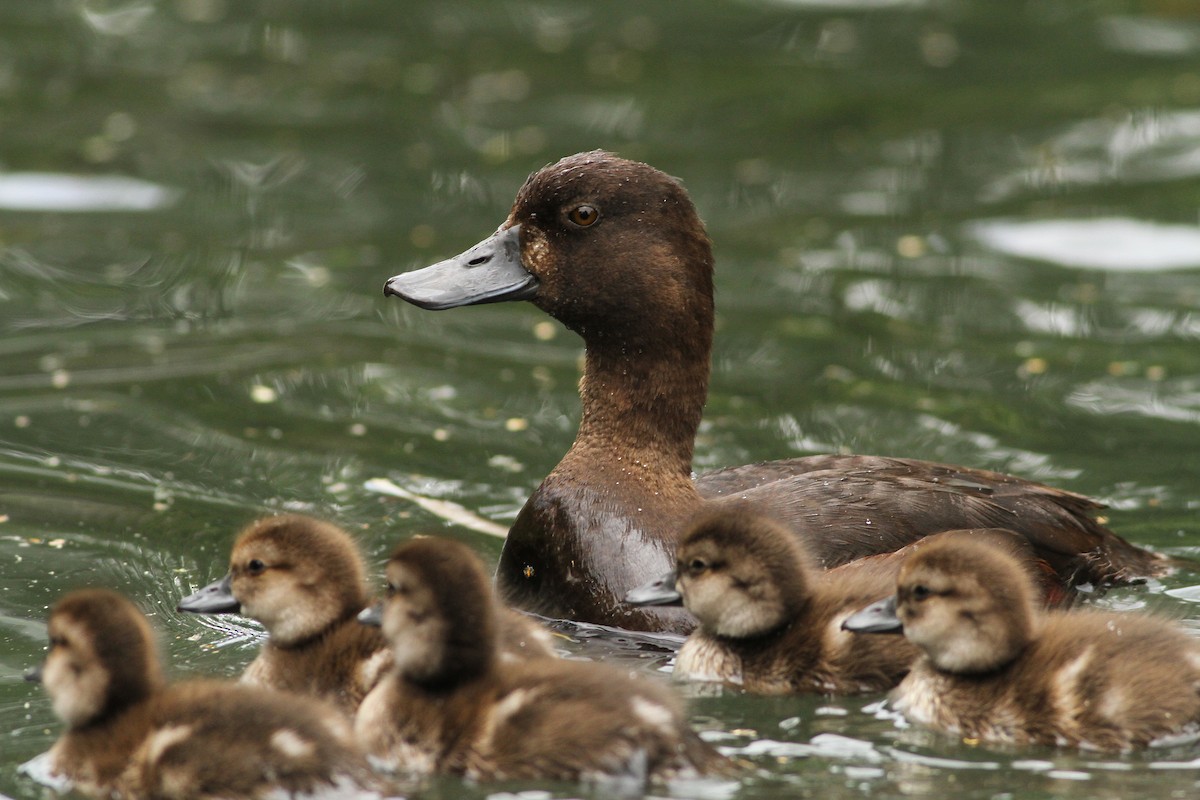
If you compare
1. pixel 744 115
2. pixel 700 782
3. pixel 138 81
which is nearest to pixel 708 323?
pixel 700 782

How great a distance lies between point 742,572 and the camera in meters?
5.78

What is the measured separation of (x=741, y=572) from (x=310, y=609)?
1.22 meters

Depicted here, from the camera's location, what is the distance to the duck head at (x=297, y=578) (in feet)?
18.7

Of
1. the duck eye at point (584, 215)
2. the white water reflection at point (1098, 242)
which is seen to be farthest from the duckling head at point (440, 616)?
the white water reflection at point (1098, 242)

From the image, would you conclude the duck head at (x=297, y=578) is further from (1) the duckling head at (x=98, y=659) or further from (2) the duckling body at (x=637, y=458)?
(2) the duckling body at (x=637, y=458)

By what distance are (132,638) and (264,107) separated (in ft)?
30.6

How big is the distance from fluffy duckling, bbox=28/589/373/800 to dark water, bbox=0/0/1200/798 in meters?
0.25

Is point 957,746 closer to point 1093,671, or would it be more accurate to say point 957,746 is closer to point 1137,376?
point 1093,671

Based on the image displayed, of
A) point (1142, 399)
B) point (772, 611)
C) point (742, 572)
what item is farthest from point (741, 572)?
point (1142, 399)

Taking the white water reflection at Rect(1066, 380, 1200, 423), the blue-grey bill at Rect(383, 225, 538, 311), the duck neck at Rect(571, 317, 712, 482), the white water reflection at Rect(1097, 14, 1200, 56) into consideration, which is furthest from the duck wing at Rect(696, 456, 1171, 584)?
the white water reflection at Rect(1097, 14, 1200, 56)

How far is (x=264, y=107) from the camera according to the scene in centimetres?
1390

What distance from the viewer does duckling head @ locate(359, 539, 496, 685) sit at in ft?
16.9

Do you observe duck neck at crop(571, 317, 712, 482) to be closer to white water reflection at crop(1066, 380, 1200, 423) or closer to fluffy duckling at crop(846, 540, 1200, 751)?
fluffy duckling at crop(846, 540, 1200, 751)

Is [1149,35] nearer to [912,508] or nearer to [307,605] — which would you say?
[912,508]
